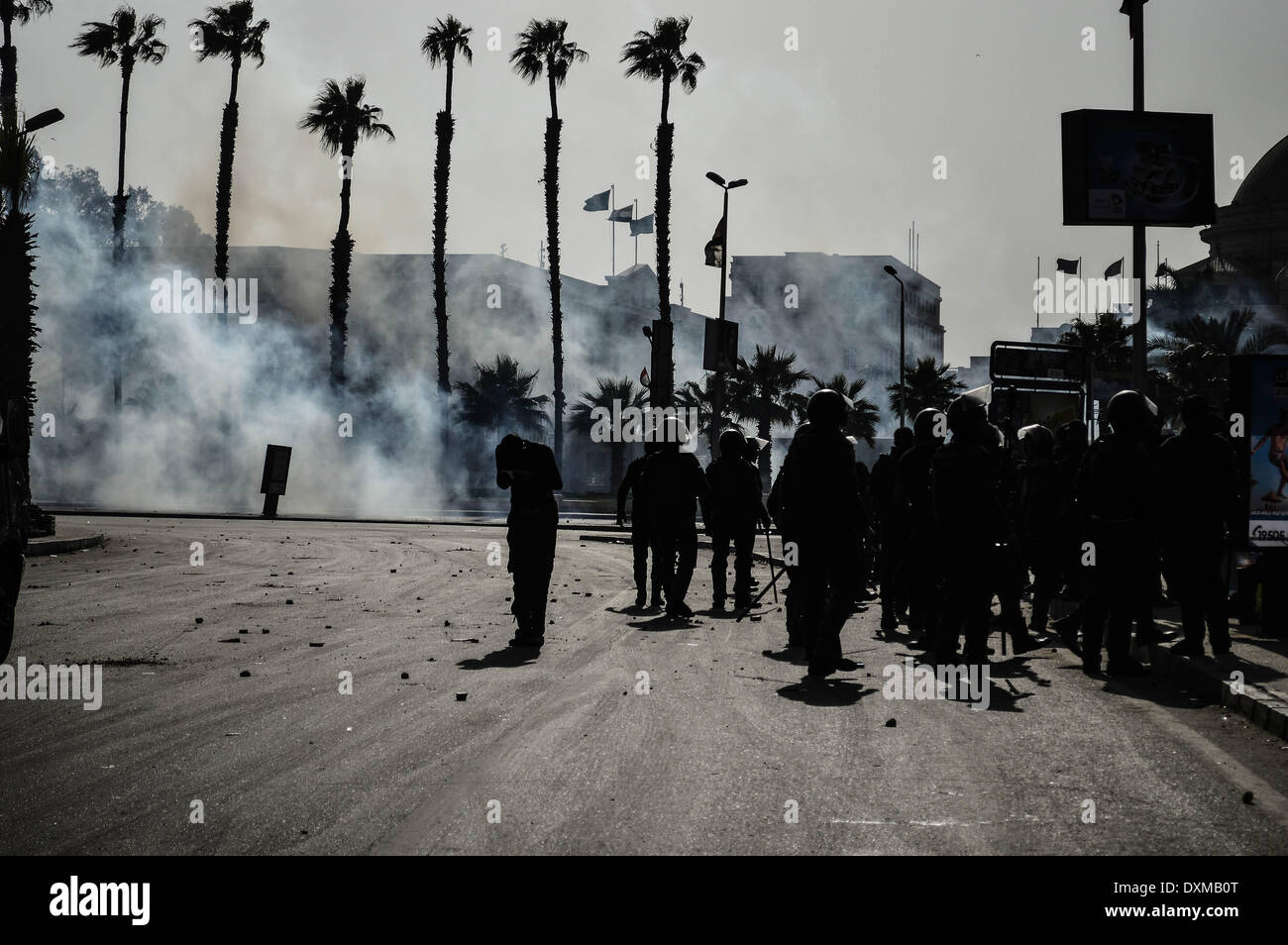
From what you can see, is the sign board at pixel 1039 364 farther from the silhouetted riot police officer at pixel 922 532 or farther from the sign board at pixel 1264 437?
the silhouetted riot police officer at pixel 922 532

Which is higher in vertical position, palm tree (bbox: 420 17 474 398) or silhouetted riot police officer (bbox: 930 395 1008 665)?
palm tree (bbox: 420 17 474 398)

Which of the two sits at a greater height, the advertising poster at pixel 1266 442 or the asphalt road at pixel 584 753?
the advertising poster at pixel 1266 442

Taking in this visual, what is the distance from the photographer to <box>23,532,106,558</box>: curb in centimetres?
1922

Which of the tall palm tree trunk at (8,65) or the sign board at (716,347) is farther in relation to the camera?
the tall palm tree trunk at (8,65)

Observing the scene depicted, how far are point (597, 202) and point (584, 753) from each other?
2725 inches

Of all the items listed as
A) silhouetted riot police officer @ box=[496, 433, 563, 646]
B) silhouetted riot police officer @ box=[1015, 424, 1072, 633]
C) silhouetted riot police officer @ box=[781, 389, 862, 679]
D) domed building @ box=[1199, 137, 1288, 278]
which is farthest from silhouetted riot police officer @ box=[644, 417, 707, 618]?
domed building @ box=[1199, 137, 1288, 278]

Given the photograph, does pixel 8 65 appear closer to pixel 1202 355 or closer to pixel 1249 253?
pixel 1202 355

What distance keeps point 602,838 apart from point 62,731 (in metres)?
3.33

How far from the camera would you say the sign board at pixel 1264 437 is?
12.2 metres

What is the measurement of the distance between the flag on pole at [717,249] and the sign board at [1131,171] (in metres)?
21.8

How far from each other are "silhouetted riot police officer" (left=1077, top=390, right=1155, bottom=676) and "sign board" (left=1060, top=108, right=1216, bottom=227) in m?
9.50

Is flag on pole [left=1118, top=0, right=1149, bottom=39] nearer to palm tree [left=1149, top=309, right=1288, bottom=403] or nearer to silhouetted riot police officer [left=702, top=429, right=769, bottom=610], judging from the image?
silhouetted riot police officer [left=702, top=429, right=769, bottom=610]

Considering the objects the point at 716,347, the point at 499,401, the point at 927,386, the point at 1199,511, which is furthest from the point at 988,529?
the point at 927,386

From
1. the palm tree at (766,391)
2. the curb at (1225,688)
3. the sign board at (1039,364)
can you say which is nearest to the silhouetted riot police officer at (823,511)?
the curb at (1225,688)
